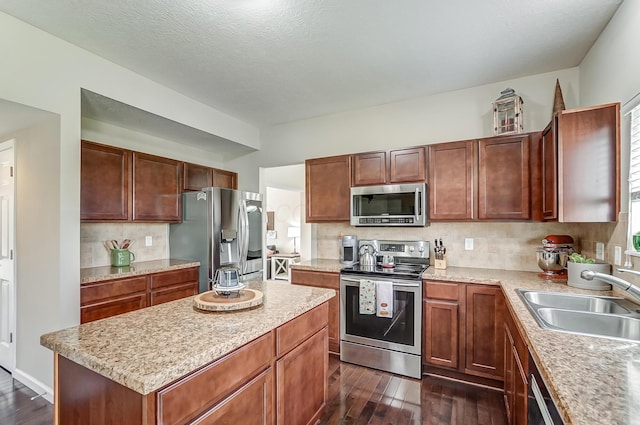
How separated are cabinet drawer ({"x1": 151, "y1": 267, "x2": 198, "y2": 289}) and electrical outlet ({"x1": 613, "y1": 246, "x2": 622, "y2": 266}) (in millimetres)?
3703

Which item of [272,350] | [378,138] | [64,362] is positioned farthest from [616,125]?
[64,362]

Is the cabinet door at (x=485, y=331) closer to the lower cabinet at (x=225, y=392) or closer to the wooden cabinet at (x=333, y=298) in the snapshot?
the wooden cabinet at (x=333, y=298)

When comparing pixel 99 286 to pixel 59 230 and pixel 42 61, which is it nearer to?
pixel 59 230

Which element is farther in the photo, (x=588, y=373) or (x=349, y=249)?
(x=349, y=249)

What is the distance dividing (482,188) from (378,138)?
1324 mm

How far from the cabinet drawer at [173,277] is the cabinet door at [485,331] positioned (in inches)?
112

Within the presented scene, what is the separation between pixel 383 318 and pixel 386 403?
69cm

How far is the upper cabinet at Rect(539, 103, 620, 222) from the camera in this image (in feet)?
6.31

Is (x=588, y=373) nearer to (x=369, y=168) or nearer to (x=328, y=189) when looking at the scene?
(x=369, y=168)

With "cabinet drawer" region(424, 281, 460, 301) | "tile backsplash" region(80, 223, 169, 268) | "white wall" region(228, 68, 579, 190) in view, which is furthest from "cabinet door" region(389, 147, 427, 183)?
"tile backsplash" region(80, 223, 169, 268)

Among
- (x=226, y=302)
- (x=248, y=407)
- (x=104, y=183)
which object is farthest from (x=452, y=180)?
(x=104, y=183)

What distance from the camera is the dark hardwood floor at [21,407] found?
220cm

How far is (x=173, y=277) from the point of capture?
3270mm

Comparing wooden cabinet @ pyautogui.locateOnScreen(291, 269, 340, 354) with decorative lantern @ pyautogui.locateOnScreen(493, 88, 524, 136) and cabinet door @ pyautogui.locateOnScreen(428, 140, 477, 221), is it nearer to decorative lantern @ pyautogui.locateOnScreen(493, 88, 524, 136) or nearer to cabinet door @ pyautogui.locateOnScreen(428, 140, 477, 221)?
cabinet door @ pyautogui.locateOnScreen(428, 140, 477, 221)
